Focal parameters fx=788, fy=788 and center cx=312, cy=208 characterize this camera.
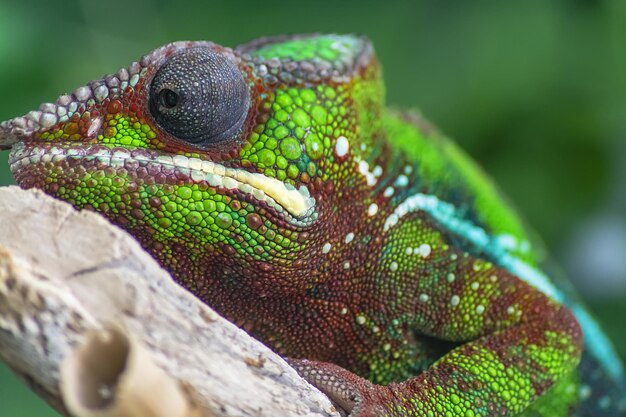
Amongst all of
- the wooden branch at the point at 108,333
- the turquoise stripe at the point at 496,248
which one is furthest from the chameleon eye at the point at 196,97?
the turquoise stripe at the point at 496,248

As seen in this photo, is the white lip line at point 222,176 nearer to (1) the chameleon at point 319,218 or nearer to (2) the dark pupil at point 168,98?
(1) the chameleon at point 319,218

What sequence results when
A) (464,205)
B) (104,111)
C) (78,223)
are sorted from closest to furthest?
(78,223), (104,111), (464,205)

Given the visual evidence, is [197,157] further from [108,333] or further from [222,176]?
[108,333]

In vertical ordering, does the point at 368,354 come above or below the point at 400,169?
below

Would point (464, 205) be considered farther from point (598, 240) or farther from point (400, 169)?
point (598, 240)

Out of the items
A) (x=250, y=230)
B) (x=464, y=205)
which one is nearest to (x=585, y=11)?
(x=464, y=205)

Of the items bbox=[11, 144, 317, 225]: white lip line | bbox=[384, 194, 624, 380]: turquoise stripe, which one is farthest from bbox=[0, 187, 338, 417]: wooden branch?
bbox=[384, 194, 624, 380]: turquoise stripe

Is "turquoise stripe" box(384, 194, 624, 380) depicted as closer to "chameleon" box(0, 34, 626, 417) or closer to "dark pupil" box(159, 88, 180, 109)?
"chameleon" box(0, 34, 626, 417)
